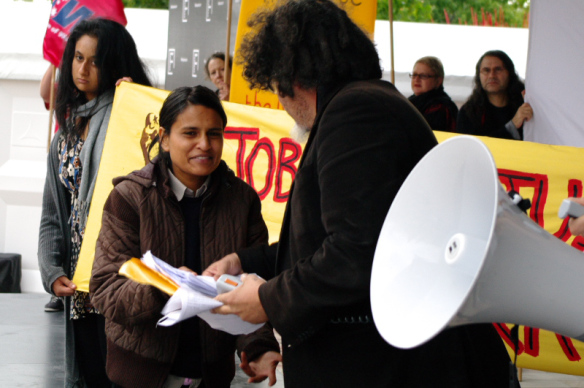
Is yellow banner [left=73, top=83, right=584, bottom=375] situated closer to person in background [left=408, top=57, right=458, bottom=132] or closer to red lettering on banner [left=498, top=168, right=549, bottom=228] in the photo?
red lettering on banner [left=498, top=168, right=549, bottom=228]

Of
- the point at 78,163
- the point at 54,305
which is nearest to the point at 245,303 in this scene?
the point at 78,163

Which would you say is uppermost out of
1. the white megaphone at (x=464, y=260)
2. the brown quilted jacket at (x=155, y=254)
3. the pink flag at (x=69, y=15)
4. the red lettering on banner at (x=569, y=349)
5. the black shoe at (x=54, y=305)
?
the pink flag at (x=69, y=15)

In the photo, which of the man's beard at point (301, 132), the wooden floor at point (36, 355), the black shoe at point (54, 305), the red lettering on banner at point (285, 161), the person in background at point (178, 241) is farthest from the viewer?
the black shoe at point (54, 305)

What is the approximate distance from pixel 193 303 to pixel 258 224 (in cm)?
82

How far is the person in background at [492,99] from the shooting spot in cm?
520

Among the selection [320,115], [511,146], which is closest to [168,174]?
[320,115]

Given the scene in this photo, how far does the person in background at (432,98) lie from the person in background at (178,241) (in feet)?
10.3

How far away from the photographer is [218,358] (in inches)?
92.5

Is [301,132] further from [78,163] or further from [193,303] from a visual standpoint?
[78,163]

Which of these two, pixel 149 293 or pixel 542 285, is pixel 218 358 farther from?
pixel 542 285

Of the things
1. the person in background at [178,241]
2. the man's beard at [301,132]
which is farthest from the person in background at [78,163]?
the man's beard at [301,132]

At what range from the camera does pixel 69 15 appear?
5809 millimetres

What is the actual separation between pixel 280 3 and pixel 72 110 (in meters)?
1.90

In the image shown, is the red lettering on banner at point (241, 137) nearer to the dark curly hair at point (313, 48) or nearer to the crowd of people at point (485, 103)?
the crowd of people at point (485, 103)
